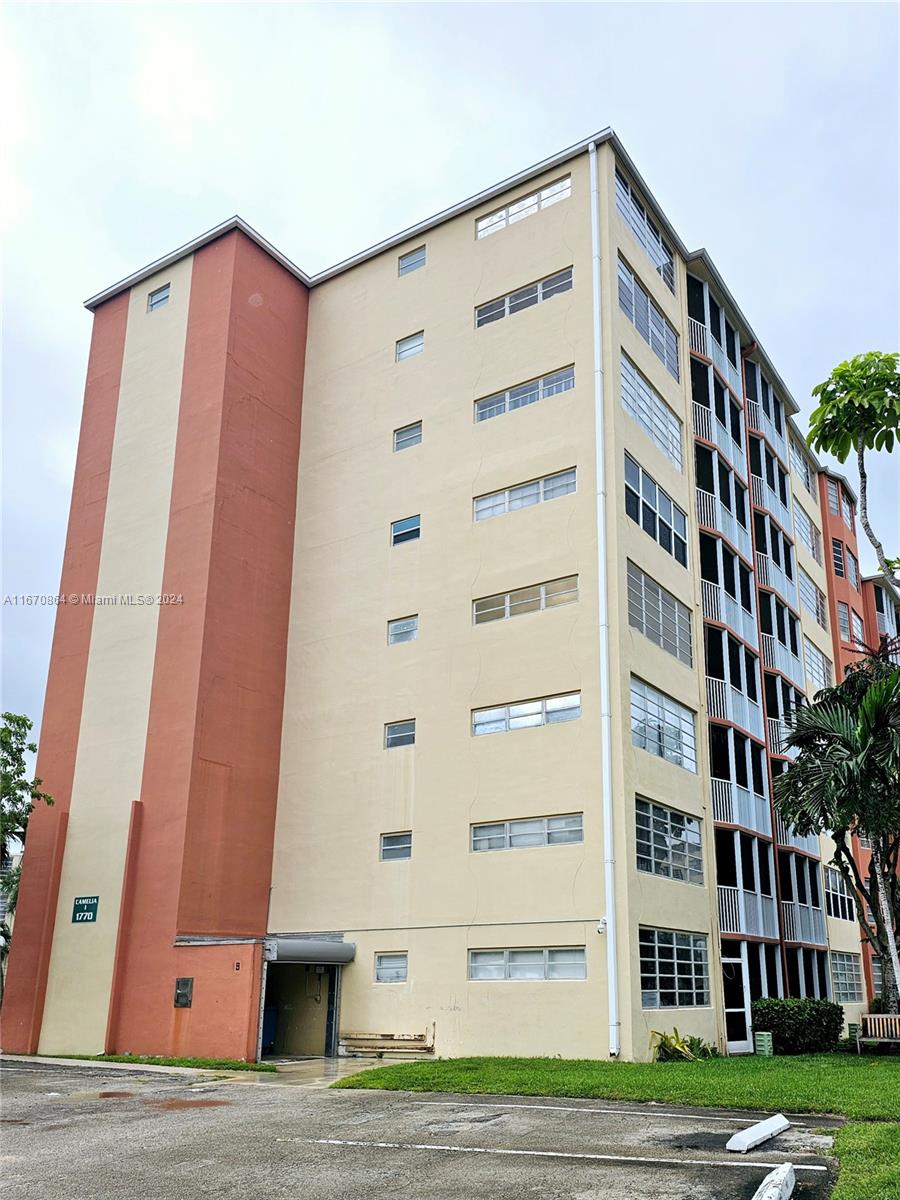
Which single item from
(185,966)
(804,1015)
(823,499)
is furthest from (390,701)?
(823,499)

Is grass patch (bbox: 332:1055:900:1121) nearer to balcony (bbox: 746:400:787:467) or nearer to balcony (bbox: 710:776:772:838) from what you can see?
balcony (bbox: 710:776:772:838)

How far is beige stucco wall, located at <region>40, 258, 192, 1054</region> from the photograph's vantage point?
84.4 ft

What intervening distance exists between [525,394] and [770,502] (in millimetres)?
13755

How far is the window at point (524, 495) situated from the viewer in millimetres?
25453

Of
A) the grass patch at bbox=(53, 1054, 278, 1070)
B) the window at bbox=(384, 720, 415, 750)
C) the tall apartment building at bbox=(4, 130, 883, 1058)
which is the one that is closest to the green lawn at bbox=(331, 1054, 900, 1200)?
the tall apartment building at bbox=(4, 130, 883, 1058)

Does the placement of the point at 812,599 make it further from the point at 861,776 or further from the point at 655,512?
the point at 861,776

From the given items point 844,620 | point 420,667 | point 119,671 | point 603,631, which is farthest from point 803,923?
point 119,671

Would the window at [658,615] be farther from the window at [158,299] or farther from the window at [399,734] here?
the window at [158,299]

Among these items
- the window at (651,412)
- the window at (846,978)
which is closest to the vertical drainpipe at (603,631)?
the window at (651,412)

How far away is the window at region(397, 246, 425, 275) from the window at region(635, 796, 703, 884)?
53.3 feet

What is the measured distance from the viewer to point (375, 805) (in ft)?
85.4

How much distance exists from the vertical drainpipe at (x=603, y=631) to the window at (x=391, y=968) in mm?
5247

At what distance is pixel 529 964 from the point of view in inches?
886

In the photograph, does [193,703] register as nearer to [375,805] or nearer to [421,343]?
[375,805]
